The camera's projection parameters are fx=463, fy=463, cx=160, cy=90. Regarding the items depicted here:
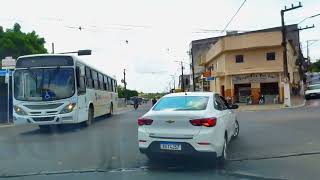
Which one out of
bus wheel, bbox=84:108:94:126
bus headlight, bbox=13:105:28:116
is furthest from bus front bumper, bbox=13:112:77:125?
bus wheel, bbox=84:108:94:126

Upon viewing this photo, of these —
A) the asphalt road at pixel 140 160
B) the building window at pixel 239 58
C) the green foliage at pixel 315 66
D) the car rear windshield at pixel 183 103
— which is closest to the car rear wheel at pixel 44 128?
the asphalt road at pixel 140 160

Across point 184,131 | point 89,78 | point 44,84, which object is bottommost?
point 184,131

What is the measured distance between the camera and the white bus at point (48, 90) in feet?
58.1

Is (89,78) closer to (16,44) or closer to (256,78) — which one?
(16,44)

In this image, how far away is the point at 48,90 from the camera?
17984 millimetres

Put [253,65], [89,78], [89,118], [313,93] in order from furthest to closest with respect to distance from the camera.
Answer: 1. [253,65]
2. [313,93]
3. [89,78]
4. [89,118]

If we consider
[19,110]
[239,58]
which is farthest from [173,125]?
[239,58]

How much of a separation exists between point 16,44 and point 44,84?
2739 cm

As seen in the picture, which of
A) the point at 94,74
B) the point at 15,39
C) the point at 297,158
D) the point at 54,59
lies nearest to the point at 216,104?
the point at 297,158

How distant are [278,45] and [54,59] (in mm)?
31780

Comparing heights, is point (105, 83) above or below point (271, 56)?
below

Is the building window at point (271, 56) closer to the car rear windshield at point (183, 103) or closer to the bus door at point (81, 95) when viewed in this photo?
the bus door at point (81, 95)

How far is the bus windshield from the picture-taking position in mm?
17891

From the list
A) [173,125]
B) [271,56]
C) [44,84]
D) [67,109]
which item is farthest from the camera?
[271,56]
